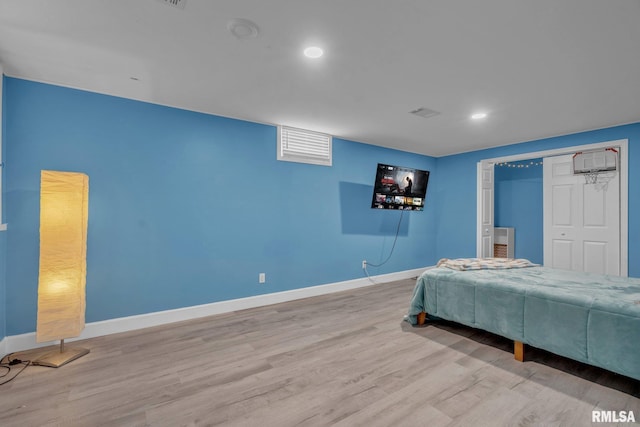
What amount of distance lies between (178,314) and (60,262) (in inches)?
50.7

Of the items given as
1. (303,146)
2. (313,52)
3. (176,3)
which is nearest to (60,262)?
(176,3)

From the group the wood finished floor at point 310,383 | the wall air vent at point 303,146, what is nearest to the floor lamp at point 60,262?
the wood finished floor at point 310,383

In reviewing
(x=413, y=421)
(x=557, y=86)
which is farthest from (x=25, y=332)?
(x=557, y=86)

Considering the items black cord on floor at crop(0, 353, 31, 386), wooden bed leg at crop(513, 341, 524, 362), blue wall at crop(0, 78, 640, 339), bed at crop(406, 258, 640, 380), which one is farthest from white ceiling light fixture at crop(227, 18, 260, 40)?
wooden bed leg at crop(513, 341, 524, 362)

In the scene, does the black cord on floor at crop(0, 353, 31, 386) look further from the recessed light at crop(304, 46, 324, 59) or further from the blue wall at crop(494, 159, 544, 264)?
the blue wall at crop(494, 159, 544, 264)

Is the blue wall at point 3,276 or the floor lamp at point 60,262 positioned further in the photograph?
the blue wall at point 3,276

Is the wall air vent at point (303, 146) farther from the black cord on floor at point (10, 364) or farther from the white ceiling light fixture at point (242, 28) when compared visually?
the black cord on floor at point (10, 364)

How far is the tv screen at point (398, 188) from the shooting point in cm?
473

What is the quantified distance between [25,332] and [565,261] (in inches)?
266

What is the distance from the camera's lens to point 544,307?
235cm

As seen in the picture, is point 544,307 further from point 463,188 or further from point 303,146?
point 463,188

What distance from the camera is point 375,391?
2.00 metres

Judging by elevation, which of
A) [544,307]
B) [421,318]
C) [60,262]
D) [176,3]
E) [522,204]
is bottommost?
[421,318]

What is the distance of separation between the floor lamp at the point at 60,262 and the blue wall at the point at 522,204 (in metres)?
6.84
